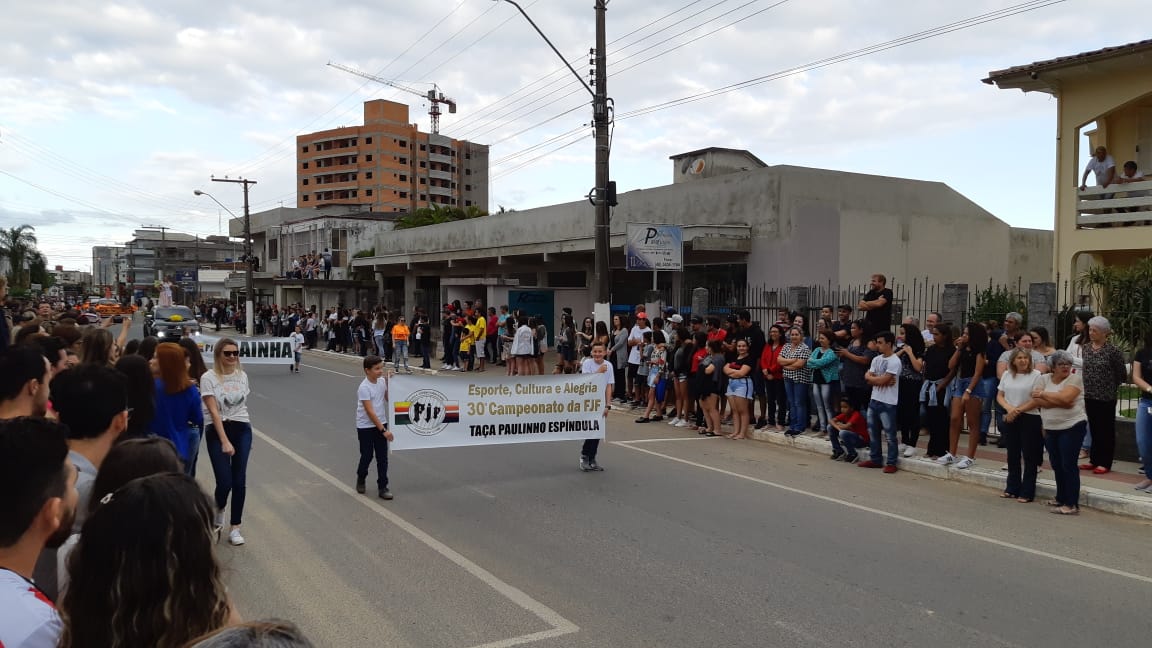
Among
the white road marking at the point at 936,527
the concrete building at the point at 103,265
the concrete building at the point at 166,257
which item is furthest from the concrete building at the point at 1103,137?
the concrete building at the point at 103,265

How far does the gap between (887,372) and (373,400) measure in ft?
21.1

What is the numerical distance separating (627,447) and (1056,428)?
5469 millimetres

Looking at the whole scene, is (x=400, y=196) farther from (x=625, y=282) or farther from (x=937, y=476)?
(x=937, y=476)

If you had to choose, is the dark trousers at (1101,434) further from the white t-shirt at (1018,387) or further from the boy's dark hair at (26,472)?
the boy's dark hair at (26,472)

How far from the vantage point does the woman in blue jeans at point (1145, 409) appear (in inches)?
336

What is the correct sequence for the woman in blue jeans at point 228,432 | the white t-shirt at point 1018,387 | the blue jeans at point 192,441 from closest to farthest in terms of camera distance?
the blue jeans at point 192,441, the woman in blue jeans at point 228,432, the white t-shirt at point 1018,387

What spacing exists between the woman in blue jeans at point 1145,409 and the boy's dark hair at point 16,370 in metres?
10.3

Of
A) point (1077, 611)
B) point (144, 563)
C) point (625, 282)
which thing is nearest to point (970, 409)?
point (1077, 611)

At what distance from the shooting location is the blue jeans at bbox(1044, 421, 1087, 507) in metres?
7.95

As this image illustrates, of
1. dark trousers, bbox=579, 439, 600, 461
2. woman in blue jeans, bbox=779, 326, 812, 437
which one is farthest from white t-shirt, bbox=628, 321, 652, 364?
dark trousers, bbox=579, 439, 600, 461

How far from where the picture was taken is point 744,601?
17.2ft

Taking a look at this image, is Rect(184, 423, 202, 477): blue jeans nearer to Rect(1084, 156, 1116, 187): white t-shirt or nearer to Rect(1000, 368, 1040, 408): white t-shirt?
Result: Rect(1000, 368, 1040, 408): white t-shirt

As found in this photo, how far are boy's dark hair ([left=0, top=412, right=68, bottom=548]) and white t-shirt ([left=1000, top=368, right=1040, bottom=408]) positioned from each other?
344 inches

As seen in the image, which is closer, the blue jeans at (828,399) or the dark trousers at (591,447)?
the dark trousers at (591,447)
